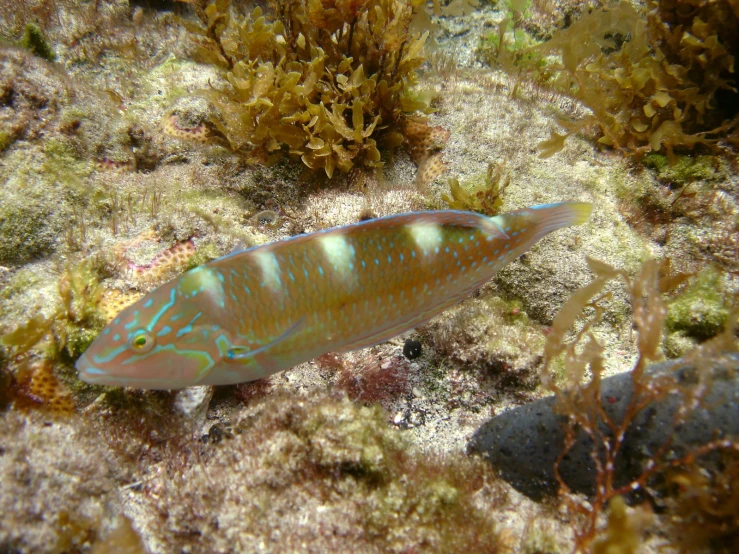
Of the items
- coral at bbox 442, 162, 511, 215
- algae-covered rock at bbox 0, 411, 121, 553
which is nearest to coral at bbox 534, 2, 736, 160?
coral at bbox 442, 162, 511, 215

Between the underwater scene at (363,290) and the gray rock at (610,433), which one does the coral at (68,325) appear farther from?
the gray rock at (610,433)

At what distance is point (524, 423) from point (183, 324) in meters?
2.50

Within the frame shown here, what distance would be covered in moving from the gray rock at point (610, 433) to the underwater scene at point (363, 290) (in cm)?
2

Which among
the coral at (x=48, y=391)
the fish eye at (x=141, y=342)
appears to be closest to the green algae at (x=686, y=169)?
the fish eye at (x=141, y=342)

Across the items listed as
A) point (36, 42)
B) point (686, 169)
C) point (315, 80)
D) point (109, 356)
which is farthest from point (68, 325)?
point (686, 169)

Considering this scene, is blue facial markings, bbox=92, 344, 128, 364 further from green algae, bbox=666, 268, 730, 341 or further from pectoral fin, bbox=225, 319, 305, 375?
green algae, bbox=666, 268, 730, 341

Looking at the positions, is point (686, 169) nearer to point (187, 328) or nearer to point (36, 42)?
point (187, 328)

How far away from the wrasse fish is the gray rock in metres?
1.08

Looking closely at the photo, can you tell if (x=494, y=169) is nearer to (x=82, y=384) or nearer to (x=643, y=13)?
(x=643, y=13)

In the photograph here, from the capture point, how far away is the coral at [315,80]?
448 centimetres

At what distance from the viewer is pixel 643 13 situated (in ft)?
18.1

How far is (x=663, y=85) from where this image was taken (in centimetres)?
483

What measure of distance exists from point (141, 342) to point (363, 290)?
1.40m

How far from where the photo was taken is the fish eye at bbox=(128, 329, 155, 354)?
7.49 ft
